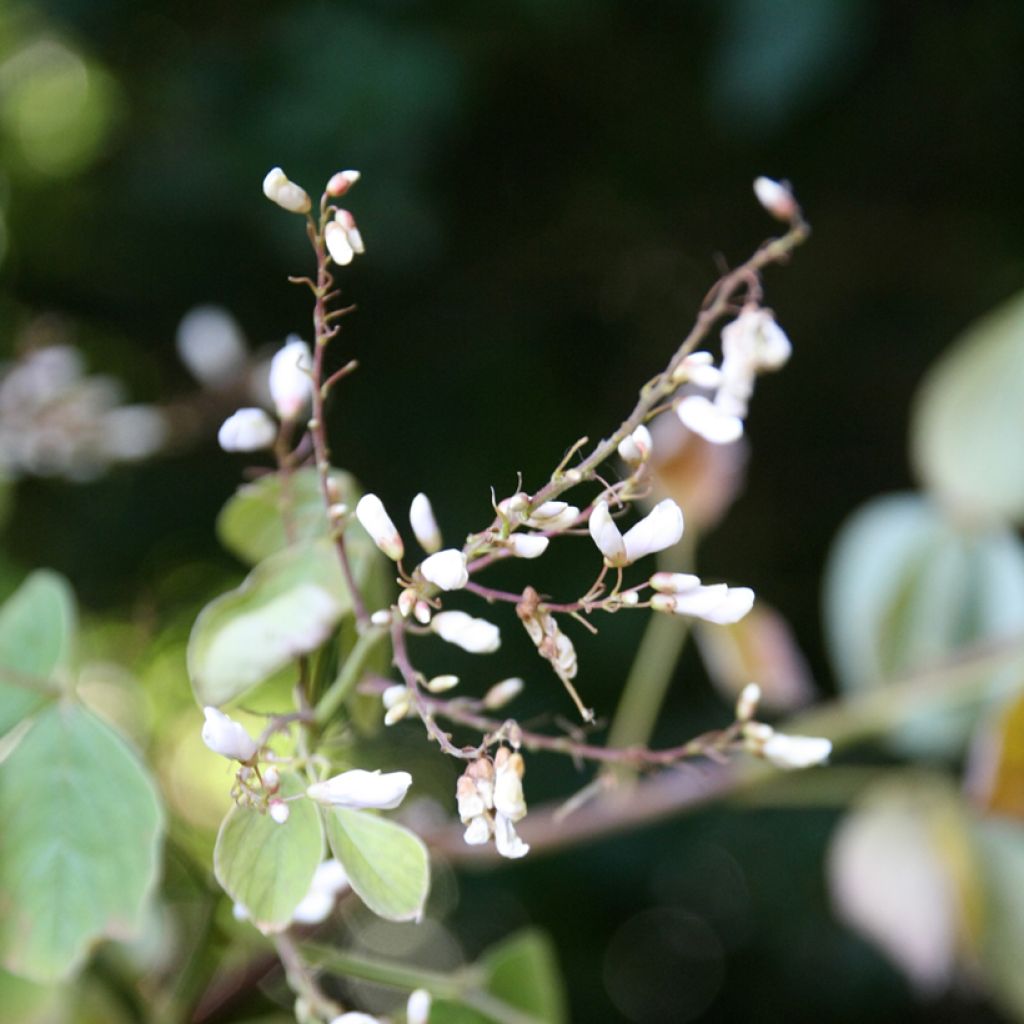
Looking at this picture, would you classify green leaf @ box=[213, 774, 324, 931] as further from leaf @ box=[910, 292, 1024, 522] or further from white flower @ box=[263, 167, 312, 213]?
leaf @ box=[910, 292, 1024, 522]

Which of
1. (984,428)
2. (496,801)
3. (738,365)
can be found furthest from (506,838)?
(984,428)

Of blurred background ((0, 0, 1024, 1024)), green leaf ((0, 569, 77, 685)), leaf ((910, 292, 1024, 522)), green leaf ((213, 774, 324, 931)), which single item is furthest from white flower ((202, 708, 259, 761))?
blurred background ((0, 0, 1024, 1024))

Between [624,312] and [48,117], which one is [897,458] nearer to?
[624,312]

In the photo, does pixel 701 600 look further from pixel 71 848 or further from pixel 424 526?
pixel 71 848

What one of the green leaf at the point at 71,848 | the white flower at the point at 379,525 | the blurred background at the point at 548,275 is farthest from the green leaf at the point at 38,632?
the blurred background at the point at 548,275

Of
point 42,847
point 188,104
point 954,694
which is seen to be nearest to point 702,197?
point 188,104
